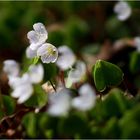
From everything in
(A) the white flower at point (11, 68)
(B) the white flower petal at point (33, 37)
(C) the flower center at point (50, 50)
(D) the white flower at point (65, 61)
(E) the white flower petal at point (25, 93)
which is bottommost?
(A) the white flower at point (11, 68)

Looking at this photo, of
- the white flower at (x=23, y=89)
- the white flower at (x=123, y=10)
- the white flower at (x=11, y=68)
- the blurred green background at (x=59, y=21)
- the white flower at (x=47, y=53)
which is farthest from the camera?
the blurred green background at (x=59, y=21)

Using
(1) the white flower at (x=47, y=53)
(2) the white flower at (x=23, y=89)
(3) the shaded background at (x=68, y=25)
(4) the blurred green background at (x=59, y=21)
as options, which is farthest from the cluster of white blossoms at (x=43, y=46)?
(4) the blurred green background at (x=59, y=21)

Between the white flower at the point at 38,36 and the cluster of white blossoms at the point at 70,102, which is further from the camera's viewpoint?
the white flower at the point at 38,36

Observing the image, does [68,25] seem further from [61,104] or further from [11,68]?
[61,104]

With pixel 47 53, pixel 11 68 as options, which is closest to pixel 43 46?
pixel 47 53

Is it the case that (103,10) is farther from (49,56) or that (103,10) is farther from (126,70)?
(49,56)

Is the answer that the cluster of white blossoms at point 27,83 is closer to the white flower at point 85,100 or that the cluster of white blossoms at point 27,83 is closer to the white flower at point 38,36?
the white flower at point 38,36
